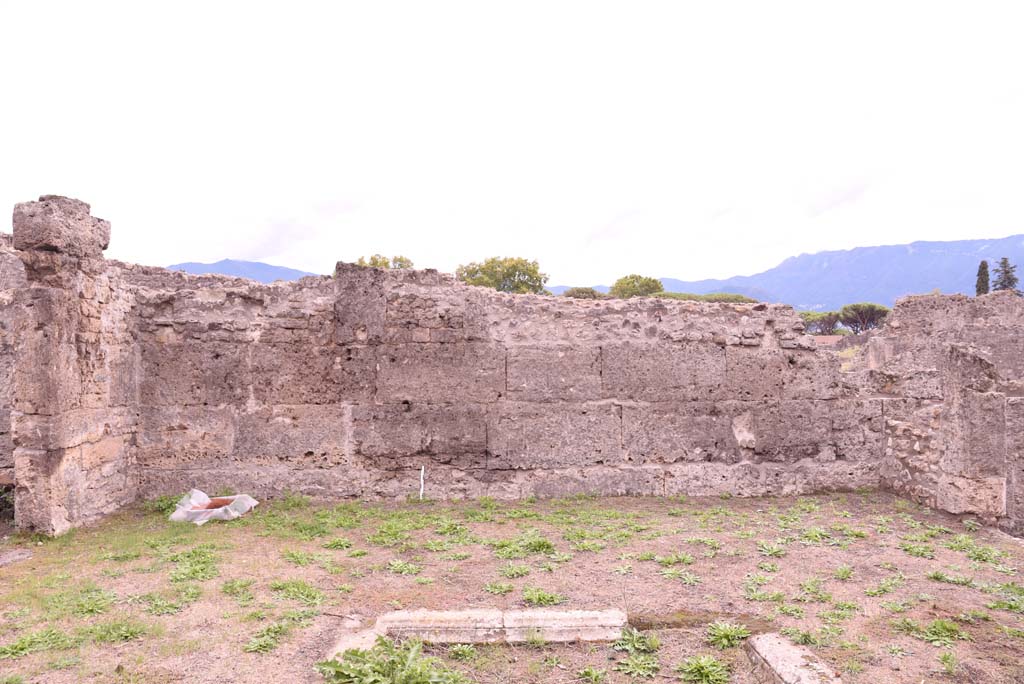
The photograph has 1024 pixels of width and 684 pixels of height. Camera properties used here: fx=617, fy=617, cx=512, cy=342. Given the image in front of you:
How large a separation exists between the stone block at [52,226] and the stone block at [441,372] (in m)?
3.76

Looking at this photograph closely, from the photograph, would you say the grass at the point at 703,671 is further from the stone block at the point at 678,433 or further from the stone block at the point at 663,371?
the stone block at the point at 663,371

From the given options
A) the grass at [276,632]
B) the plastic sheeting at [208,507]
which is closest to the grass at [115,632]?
the grass at [276,632]

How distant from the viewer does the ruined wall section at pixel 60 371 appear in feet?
22.1

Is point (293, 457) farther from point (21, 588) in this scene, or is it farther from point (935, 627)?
point (935, 627)

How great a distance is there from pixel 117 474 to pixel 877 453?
10.4 metres

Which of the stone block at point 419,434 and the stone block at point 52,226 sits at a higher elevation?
the stone block at point 52,226

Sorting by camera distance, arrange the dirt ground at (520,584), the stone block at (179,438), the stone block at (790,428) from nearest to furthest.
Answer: the dirt ground at (520,584)
the stone block at (179,438)
the stone block at (790,428)

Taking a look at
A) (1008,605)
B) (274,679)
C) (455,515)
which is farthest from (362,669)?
(1008,605)

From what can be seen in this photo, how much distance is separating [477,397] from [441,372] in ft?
2.01

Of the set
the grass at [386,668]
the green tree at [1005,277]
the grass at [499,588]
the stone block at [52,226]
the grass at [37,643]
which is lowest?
the grass at [499,588]

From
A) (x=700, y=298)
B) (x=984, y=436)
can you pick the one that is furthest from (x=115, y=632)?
(x=700, y=298)

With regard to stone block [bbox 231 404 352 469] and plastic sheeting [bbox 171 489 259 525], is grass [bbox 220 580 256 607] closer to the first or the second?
plastic sheeting [bbox 171 489 259 525]

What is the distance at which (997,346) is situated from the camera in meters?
22.4

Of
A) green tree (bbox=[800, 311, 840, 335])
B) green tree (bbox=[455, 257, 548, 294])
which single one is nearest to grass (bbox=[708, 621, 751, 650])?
green tree (bbox=[455, 257, 548, 294])
